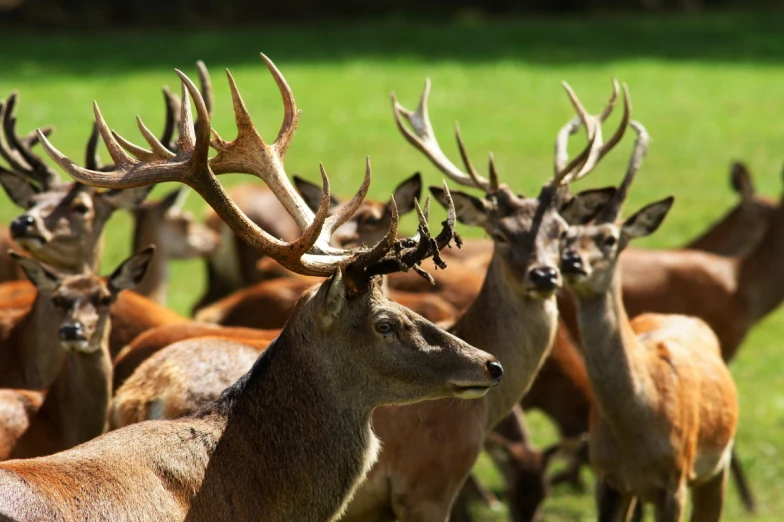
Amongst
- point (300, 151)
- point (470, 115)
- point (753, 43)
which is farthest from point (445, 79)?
point (753, 43)

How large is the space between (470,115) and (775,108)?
457 cm

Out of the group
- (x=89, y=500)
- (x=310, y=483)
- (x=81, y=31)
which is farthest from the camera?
(x=81, y=31)

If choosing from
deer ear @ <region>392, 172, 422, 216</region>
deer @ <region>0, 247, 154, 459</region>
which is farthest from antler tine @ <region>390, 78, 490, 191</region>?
deer @ <region>0, 247, 154, 459</region>

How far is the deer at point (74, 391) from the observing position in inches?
265

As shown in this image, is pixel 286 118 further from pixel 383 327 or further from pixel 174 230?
pixel 174 230

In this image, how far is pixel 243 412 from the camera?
5.02 meters

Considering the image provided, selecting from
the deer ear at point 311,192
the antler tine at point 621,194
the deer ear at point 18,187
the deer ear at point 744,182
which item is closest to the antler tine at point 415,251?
the antler tine at point 621,194

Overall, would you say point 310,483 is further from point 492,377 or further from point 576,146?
point 576,146

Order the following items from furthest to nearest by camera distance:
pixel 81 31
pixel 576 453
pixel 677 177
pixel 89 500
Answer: pixel 81 31
pixel 677 177
pixel 576 453
pixel 89 500

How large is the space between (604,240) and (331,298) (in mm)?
2454

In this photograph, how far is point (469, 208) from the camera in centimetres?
712

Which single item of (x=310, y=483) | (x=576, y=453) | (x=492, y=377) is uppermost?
(x=492, y=377)

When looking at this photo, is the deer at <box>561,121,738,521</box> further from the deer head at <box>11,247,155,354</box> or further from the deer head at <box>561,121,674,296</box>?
the deer head at <box>11,247,155,354</box>

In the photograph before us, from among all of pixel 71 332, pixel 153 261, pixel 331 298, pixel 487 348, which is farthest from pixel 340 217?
pixel 153 261
